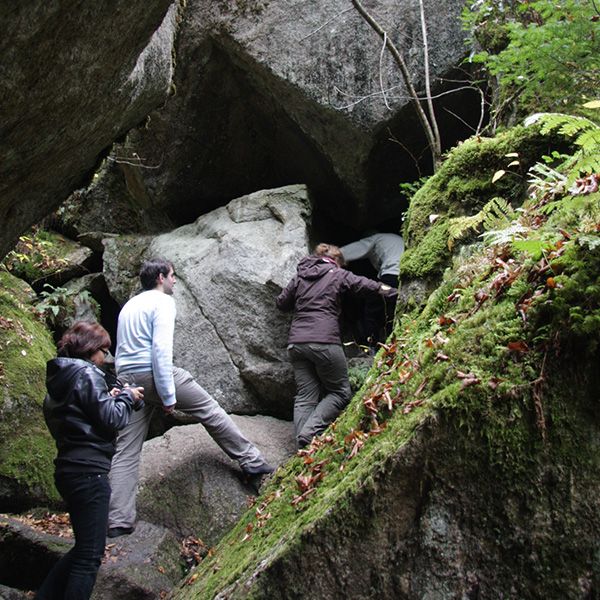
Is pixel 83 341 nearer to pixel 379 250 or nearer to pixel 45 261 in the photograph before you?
pixel 379 250

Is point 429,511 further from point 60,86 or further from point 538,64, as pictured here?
point 538,64

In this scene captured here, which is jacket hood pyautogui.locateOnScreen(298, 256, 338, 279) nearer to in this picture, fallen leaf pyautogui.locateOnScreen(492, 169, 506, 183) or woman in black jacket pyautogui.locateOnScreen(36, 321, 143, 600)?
fallen leaf pyautogui.locateOnScreen(492, 169, 506, 183)

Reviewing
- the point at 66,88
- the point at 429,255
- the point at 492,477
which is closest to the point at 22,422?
the point at 66,88

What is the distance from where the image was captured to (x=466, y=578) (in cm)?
255

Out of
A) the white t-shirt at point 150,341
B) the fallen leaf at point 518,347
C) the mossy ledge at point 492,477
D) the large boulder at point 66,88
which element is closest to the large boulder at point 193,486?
the white t-shirt at point 150,341

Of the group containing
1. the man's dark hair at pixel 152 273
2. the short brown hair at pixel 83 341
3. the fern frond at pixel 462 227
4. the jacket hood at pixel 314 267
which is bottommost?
the jacket hood at pixel 314 267

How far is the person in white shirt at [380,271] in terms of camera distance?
8938mm

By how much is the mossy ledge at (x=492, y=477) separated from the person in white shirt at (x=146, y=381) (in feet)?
11.9

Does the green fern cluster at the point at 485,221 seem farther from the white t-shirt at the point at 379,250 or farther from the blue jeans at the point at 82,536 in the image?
the white t-shirt at the point at 379,250

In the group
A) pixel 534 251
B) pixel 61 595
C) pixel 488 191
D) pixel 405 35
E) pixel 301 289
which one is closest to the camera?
pixel 534 251

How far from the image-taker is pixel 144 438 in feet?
21.9

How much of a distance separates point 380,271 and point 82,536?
243 inches

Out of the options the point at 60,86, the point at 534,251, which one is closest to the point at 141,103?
the point at 60,86

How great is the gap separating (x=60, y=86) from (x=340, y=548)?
335 cm
